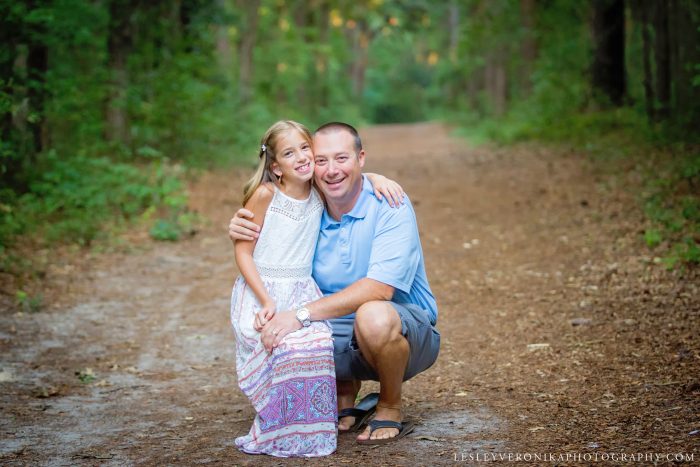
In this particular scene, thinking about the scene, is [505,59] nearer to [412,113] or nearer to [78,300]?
[412,113]

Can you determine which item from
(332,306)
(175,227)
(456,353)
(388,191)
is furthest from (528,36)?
(332,306)

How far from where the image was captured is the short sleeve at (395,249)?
4.09 m

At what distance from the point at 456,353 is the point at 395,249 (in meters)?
1.90

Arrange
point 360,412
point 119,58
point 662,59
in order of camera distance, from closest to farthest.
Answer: point 360,412
point 662,59
point 119,58

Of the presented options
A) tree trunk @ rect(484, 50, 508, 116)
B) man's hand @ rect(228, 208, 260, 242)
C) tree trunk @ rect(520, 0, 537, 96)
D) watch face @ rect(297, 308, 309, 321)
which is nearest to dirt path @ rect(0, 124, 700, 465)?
watch face @ rect(297, 308, 309, 321)

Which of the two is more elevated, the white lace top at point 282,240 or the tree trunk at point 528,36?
the tree trunk at point 528,36

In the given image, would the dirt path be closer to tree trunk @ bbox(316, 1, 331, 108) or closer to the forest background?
the forest background

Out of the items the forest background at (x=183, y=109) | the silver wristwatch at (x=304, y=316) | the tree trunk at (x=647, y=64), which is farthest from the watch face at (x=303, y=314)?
the tree trunk at (x=647, y=64)

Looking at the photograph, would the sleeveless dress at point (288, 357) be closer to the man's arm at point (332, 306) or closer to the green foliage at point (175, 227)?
the man's arm at point (332, 306)

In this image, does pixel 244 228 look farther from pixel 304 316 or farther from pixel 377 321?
pixel 377 321

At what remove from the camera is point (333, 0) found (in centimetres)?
3225

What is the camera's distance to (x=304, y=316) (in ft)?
13.2

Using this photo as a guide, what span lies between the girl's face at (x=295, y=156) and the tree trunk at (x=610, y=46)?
572 inches

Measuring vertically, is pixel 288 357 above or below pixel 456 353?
above
